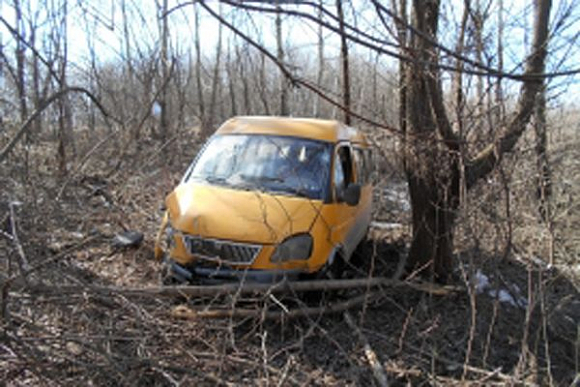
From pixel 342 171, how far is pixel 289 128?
894 millimetres

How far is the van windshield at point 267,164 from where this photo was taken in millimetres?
5152

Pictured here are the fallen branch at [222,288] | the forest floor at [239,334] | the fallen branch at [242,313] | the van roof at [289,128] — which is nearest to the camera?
the forest floor at [239,334]

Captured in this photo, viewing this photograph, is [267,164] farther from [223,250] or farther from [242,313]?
[242,313]

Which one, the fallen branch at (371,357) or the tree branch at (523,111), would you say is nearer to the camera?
the fallen branch at (371,357)

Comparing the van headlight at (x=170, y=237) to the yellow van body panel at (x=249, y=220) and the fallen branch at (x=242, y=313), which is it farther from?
the fallen branch at (x=242, y=313)

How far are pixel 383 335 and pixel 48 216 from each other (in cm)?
371

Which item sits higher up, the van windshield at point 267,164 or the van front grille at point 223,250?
the van windshield at point 267,164

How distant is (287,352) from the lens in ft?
12.8

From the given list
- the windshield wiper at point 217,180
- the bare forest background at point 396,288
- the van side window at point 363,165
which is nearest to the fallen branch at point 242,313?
the bare forest background at point 396,288

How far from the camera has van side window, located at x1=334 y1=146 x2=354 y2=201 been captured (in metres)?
5.38

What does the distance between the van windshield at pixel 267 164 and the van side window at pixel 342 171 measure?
179 mm

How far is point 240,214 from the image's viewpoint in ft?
15.2

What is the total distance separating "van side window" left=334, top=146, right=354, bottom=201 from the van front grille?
1371 millimetres

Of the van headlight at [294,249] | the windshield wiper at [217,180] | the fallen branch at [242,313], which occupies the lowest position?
the fallen branch at [242,313]
